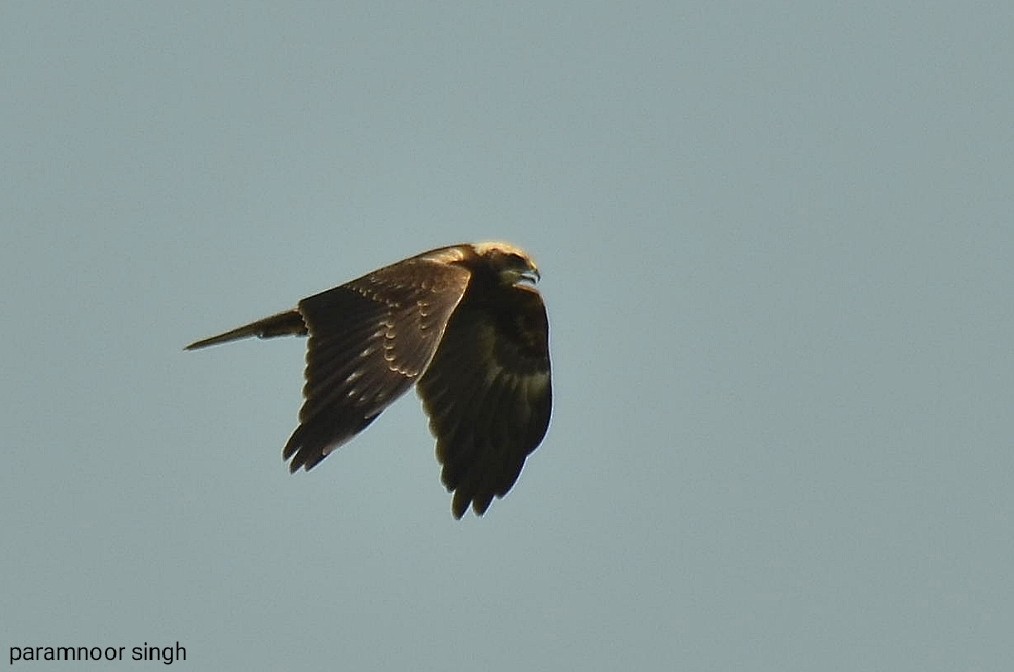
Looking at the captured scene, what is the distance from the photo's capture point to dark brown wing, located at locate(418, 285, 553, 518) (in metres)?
15.0

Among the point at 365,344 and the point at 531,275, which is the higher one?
the point at 531,275

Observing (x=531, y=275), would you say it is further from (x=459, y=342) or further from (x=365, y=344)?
(x=365, y=344)

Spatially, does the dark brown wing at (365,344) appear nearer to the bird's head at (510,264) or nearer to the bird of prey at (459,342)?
the bird of prey at (459,342)

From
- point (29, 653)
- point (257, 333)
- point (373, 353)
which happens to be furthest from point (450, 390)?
point (29, 653)

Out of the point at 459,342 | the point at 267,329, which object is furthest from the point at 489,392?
the point at 267,329

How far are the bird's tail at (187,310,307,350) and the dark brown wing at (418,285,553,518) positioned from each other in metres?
1.06

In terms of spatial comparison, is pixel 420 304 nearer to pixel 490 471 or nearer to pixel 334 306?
pixel 334 306

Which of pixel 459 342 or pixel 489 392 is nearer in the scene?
pixel 489 392

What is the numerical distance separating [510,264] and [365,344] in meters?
2.31

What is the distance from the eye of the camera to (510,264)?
15.1 meters

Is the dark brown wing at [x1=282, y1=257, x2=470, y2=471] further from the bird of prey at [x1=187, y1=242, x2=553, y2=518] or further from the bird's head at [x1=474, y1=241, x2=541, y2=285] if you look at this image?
the bird's head at [x1=474, y1=241, x2=541, y2=285]

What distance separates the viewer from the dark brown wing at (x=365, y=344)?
1249cm

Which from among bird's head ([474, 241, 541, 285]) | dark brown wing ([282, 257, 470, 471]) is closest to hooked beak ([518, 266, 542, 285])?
bird's head ([474, 241, 541, 285])

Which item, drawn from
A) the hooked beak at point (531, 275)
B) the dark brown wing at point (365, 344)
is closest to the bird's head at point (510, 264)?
the hooked beak at point (531, 275)
